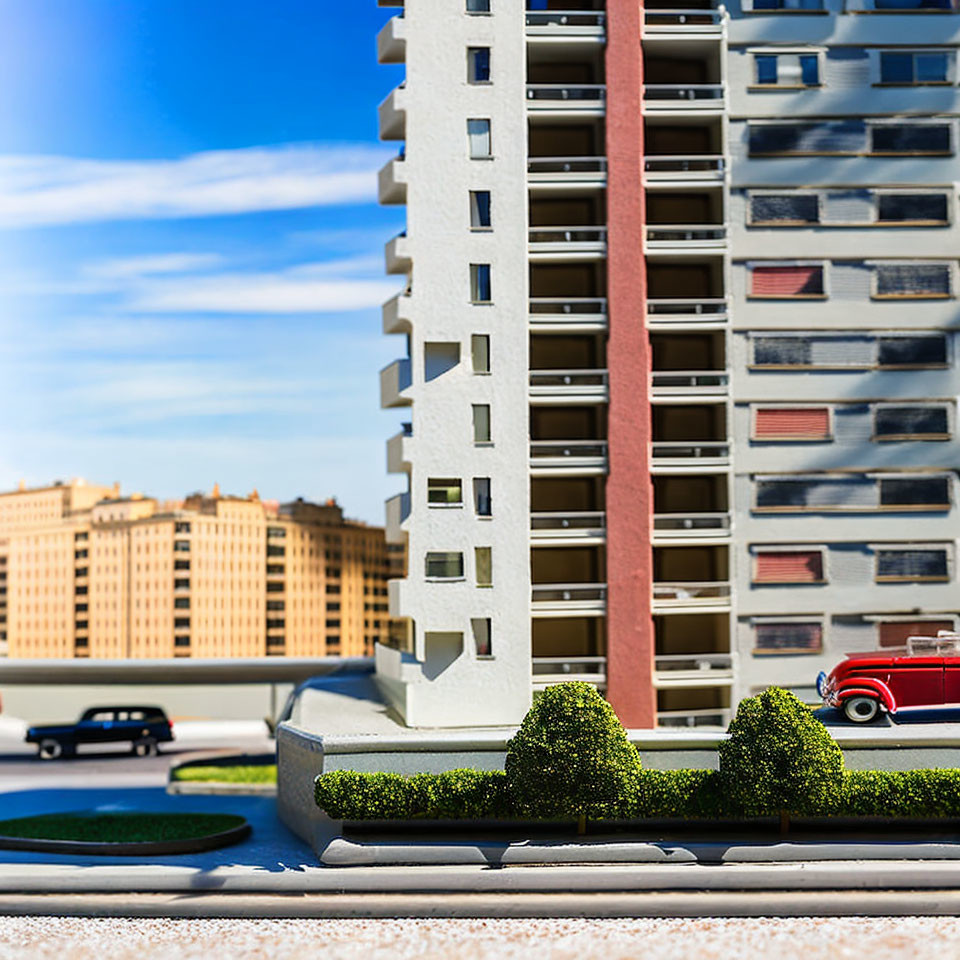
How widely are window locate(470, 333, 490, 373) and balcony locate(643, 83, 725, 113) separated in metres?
9.57

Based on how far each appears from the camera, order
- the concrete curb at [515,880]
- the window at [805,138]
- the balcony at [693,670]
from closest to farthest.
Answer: the concrete curb at [515,880] → the balcony at [693,670] → the window at [805,138]

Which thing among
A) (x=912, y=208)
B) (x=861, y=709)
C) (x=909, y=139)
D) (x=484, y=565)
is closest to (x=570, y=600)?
(x=484, y=565)

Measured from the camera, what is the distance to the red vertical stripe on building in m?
38.1

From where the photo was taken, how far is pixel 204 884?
92.0 ft

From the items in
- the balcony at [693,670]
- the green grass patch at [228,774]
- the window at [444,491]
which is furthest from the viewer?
the green grass patch at [228,774]

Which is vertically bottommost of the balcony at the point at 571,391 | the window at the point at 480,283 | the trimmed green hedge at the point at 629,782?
the trimmed green hedge at the point at 629,782

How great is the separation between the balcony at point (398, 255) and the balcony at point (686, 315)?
7.93 m

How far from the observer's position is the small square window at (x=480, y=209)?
1484 inches

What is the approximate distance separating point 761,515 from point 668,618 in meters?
4.72

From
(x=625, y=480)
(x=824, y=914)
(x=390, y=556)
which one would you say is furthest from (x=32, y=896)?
(x=390, y=556)

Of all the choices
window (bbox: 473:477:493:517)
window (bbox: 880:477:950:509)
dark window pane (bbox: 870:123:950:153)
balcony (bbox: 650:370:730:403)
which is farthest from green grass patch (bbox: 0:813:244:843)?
dark window pane (bbox: 870:123:950:153)

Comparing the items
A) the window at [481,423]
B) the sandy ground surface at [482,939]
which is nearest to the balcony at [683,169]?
the window at [481,423]

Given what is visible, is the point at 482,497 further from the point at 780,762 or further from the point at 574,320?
the point at 780,762

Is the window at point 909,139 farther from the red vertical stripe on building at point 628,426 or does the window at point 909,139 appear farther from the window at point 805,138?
the red vertical stripe on building at point 628,426
